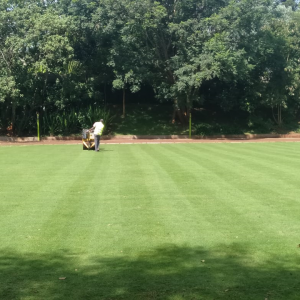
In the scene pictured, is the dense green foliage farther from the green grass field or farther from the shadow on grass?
the shadow on grass

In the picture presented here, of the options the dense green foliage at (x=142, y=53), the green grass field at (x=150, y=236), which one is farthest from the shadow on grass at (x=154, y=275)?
the dense green foliage at (x=142, y=53)

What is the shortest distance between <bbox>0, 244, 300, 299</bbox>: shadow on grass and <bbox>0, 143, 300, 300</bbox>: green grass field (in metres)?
0.01

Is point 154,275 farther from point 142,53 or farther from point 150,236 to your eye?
point 142,53

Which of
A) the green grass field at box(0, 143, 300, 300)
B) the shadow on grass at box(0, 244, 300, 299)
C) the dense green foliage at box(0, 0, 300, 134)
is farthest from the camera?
the dense green foliage at box(0, 0, 300, 134)

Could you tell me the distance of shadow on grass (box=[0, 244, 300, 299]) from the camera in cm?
475

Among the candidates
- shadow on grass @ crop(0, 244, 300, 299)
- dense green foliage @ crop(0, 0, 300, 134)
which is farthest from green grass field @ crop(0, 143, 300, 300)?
dense green foliage @ crop(0, 0, 300, 134)

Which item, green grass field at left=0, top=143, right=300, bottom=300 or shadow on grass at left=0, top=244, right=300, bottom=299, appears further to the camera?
green grass field at left=0, top=143, right=300, bottom=300

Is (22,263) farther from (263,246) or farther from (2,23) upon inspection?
(2,23)

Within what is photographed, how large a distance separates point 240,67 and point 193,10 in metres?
6.58

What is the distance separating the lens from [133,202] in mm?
9547

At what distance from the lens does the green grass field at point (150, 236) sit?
16.4ft

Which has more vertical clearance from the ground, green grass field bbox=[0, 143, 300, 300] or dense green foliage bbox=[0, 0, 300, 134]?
dense green foliage bbox=[0, 0, 300, 134]

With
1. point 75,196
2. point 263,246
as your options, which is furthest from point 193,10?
point 263,246

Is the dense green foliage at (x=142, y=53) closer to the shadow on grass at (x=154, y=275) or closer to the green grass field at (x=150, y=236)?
the green grass field at (x=150, y=236)
